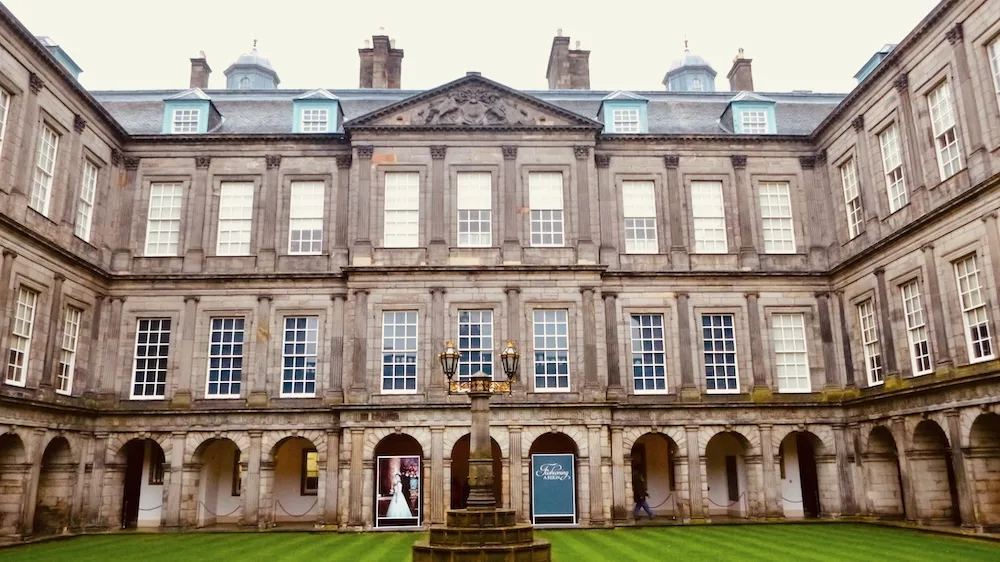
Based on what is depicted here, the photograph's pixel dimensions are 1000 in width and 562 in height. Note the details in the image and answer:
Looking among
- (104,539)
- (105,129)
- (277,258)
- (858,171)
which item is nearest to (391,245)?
(277,258)

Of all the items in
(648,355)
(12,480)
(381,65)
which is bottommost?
(12,480)

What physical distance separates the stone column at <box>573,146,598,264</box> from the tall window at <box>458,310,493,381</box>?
357cm

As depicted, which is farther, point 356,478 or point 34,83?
point 356,478

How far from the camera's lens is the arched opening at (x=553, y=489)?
22.8 meters

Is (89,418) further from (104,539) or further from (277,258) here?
(277,258)

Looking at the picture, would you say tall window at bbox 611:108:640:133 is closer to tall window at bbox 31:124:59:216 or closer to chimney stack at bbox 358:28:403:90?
chimney stack at bbox 358:28:403:90

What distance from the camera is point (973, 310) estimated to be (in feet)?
62.4

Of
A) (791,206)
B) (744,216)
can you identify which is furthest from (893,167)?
(744,216)

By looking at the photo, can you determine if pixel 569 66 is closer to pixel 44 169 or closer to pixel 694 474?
pixel 694 474

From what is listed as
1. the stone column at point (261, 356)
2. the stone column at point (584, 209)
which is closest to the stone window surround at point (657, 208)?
the stone column at point (584, 209)

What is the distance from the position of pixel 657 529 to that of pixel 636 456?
5620 mm

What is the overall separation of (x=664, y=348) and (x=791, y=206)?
6856 mm

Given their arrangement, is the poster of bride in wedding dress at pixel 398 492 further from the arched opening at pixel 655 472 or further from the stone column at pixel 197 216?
the stone column at pixel 197 216

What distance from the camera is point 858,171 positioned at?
2417 cm
